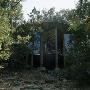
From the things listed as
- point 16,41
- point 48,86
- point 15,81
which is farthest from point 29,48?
point 48,86

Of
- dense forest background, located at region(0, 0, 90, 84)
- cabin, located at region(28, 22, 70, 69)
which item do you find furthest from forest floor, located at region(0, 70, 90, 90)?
cabin, located at region(28, 22, 70, 69)

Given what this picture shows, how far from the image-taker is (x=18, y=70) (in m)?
19.9

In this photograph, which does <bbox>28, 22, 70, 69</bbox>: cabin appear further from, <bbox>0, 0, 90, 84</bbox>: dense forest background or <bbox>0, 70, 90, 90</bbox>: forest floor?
<bbox>0, 70, 90, 90</bbox>: forest floor

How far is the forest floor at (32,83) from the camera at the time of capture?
13.8 metres

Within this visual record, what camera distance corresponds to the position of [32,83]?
597 inches

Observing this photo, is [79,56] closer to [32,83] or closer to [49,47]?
[32,83]

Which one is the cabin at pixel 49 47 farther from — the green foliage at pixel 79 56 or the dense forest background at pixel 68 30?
the green foliage at pixel 79 56

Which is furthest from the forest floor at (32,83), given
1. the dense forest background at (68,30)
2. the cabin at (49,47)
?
the cabin at (49,47)

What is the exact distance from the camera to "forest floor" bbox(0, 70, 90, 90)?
13.8 metres

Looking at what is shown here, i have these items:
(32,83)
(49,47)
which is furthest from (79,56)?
(49,47)

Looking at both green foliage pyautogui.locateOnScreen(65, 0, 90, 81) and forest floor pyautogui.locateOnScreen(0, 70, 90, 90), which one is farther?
forest floor pyautogui.locateOnScreen(0, 70, 90, 90)

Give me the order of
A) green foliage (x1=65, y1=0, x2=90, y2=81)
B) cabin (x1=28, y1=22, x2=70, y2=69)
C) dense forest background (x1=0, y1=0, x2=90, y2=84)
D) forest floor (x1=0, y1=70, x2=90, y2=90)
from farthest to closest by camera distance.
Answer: cabin (x1=28, y1=22, x2=70, y2=69) → forest floor (x1=0, y1=70, x2=90, y2=90) → green foliage (x1=65, y1=0, x2=90, y2=81) → dense forest background (x1=0, y1=0, x2=90, y2=84)

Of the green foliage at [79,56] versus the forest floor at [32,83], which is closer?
the green foliage at [79,56]

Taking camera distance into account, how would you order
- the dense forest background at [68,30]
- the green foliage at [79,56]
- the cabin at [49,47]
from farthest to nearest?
Result: 1. the cabin at [49,47]
2. the green foliage at [79,56]
3. the dense forest background at [68,30]
